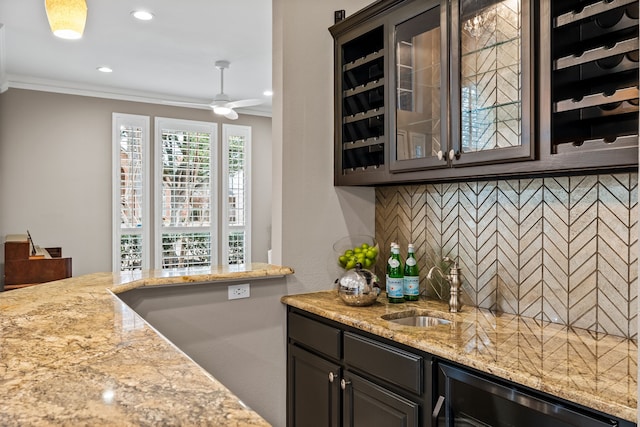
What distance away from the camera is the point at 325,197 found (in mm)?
2768

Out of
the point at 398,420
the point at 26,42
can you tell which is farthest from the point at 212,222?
the point at 398,420

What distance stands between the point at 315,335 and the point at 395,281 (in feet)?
1.60

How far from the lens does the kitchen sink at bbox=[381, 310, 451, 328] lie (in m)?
2.15

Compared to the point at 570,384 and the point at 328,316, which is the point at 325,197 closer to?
the point at 328,316

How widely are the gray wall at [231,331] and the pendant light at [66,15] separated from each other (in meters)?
1.18

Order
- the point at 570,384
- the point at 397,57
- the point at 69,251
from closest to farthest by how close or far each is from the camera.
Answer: the point at 570,384 → the point at 397,57 → the point at 69,251

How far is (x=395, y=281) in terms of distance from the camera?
237 cm

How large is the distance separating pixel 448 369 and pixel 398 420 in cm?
36

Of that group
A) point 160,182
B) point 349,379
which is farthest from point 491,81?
point 160,182

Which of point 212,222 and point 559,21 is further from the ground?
point 559,21

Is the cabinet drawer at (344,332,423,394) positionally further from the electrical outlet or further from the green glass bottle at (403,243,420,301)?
the electrical outlet

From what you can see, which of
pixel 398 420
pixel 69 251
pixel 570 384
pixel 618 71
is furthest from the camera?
pixel 69 251

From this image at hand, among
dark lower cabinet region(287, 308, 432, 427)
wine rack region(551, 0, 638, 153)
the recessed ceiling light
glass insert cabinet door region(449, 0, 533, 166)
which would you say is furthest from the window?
wine rack region(551, 0, 638, 153)

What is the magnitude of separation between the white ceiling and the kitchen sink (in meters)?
2.42
